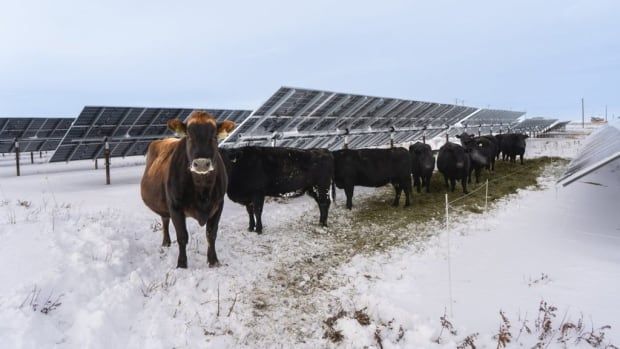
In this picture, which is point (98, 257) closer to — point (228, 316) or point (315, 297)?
point (228, 316)

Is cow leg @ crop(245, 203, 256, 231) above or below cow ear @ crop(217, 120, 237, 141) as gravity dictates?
below

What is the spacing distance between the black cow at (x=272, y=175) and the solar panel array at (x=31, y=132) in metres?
17.5

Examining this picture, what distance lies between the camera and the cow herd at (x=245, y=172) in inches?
197

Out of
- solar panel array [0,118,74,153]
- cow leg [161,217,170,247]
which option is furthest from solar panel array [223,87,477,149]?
solar panel array [0,118,74,153]

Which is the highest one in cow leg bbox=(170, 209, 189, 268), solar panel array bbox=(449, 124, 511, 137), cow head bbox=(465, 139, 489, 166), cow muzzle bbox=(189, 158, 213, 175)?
solar panel array bbox=(449, 124, 511, 137)

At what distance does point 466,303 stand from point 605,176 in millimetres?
13782

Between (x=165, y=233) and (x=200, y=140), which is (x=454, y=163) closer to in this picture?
(x=165, y=233)

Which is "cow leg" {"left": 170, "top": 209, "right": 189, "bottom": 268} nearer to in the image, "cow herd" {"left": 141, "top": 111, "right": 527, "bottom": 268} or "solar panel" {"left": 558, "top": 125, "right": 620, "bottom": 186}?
"cow herd" {"left": 141, "top": 111, "right": 527, "bottom": 268}

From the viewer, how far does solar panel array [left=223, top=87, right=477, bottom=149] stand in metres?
12.0

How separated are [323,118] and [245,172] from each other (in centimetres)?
785

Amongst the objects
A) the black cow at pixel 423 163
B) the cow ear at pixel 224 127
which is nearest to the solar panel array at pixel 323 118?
the black cow at pixel 423 163

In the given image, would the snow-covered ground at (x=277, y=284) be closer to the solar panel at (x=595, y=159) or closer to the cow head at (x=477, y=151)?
the solar panel at (x=595, y=159)

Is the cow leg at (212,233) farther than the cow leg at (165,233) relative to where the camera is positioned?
No

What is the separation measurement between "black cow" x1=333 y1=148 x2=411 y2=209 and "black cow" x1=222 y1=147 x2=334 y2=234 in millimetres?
1517
